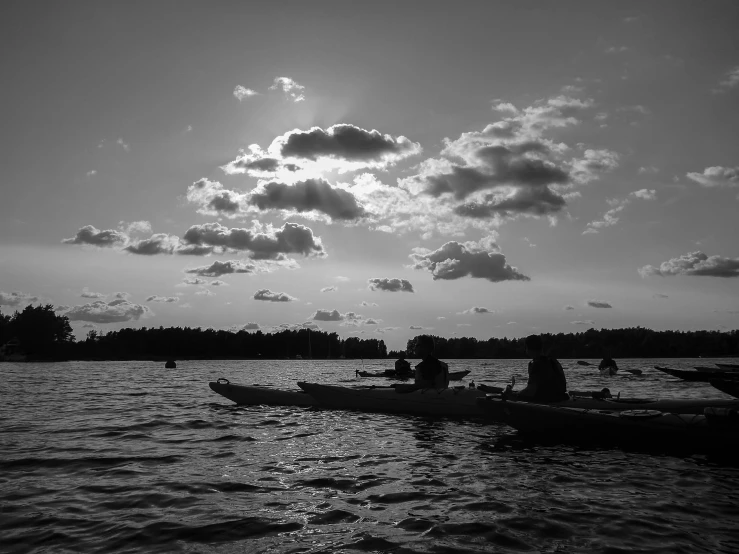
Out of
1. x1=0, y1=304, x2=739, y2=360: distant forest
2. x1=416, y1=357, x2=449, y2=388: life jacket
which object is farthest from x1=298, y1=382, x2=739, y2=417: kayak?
x1=0, y1=304, x2=739, y2=360: distant forest

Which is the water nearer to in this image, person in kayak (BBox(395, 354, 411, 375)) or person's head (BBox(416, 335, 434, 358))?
person's head (BBox(416, 335, 434, 358))

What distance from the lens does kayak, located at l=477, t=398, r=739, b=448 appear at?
8625 millimetres

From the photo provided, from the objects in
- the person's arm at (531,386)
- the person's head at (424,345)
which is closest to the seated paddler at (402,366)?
the person's head at (424,345)

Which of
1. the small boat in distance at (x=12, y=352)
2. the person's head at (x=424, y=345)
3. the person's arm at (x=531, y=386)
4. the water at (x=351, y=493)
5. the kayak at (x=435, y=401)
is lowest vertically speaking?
the small boat in distance at (x=12, y=352)

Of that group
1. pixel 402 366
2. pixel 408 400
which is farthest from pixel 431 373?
pixel 402 366

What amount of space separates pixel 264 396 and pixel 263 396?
4 centimetres

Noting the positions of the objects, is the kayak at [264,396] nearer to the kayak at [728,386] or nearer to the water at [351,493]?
the water at [351,493]

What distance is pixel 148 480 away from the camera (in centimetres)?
700

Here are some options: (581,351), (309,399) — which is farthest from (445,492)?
(581,351)

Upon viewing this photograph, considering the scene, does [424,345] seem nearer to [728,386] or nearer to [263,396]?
[263,396]

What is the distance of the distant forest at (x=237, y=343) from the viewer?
96.9 meters

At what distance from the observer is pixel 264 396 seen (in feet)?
55.8

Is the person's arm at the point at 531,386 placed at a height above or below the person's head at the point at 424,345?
below

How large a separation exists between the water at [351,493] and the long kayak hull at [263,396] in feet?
15.4
